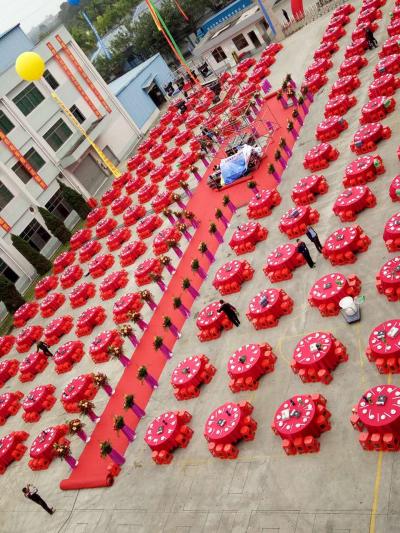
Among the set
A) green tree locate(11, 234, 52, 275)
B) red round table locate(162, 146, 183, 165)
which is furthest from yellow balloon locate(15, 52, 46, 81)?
red round table locate(162, 146, 183, 165)

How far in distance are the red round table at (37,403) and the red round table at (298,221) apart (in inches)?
607

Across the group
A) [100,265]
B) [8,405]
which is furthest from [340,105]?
[8,405]

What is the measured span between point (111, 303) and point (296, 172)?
47.0 ft

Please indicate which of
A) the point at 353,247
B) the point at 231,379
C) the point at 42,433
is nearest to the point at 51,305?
the point at 42,433

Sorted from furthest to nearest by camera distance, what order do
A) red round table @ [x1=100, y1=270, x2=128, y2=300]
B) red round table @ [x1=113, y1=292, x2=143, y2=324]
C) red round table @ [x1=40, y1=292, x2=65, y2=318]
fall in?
red round table @ [x1=40, y1=292, x2=65, y2=318] < red round table @ [x1=100, y1=270, x2=128, y2=300] < red round table @ [x1=113, y1=292, x2=143, y2=324]

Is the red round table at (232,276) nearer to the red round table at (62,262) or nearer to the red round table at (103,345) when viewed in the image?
the red round table at (103,345)

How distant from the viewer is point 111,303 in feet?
101

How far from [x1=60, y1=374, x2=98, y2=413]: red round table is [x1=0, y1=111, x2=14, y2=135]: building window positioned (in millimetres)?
27783

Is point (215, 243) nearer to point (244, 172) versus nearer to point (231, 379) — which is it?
point (244, 172)

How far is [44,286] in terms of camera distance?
123 ft

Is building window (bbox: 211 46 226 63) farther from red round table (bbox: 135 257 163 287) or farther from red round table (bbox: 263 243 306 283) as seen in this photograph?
red round table (bbox: 263 243 306 283)

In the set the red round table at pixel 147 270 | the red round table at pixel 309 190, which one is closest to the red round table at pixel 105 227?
the red round table at pixel 147 270

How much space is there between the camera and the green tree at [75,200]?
44.5 metres

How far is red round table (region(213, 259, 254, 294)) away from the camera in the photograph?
24.2 metres
